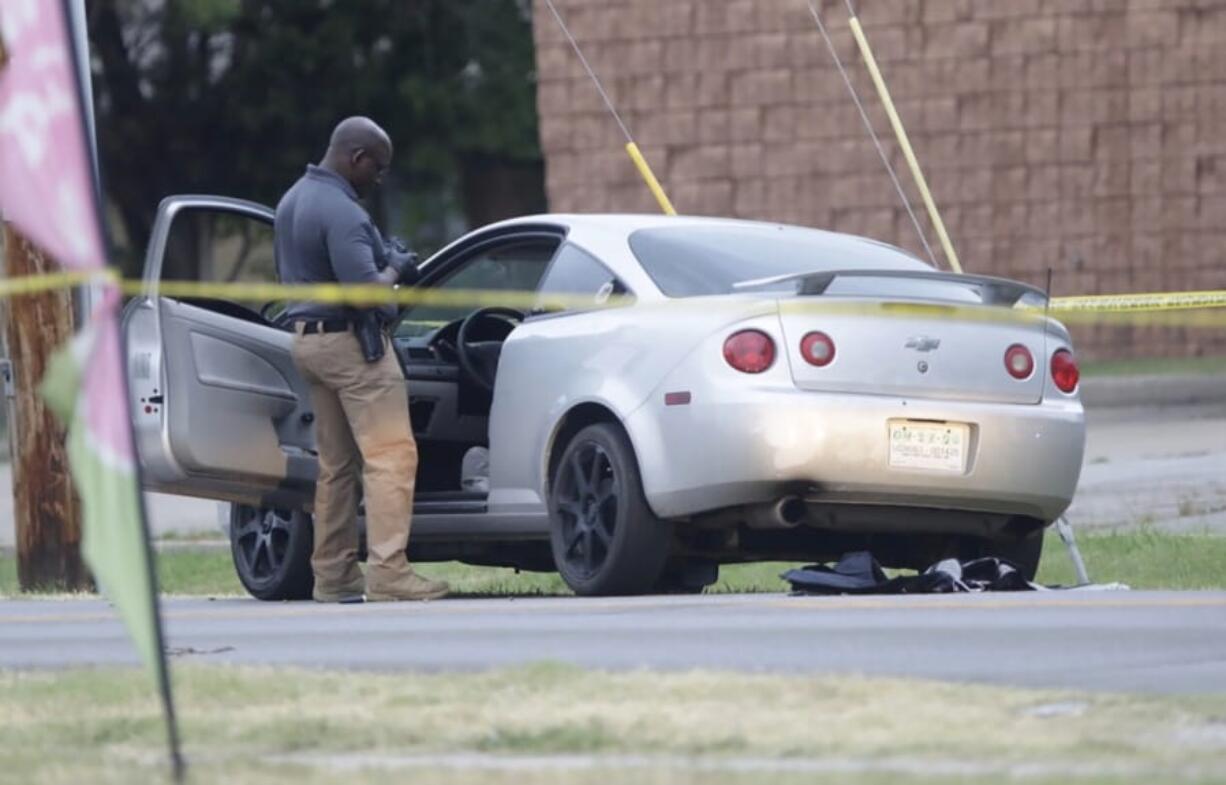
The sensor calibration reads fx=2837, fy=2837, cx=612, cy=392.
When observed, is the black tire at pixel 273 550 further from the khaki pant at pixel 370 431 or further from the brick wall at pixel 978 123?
the brick wall at pixel 978 123

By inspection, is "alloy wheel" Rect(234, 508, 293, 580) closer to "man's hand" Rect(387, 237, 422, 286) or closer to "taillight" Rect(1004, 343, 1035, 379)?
"man's hand" Rect(387, 237, 422, 286)

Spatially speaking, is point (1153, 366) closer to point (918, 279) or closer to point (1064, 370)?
point (1064, 370)

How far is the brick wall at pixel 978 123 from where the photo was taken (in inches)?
927

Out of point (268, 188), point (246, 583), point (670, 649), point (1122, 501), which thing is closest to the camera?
point (670, 649)

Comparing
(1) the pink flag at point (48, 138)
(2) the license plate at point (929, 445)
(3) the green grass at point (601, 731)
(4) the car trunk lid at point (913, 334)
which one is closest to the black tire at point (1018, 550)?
(4) the car trunk lid at point (913, 334)

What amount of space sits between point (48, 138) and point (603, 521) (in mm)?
4382

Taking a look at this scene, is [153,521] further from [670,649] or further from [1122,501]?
[670,649]

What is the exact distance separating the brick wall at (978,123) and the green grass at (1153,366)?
0.15m

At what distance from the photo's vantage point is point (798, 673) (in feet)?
22.5

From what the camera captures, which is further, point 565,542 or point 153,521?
point 153,521

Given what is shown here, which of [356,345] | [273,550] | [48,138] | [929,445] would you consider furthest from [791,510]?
[48,138]

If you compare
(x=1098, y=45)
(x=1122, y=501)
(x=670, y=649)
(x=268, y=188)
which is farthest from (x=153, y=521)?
(x=268, y=188)

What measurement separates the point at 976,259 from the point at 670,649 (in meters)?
17.0

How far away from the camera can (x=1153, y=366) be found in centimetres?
2353
